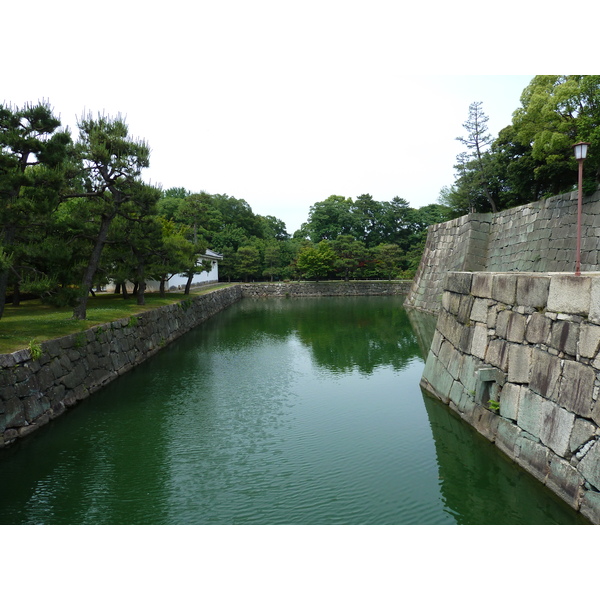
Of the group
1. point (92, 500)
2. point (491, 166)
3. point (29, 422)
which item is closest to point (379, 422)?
point (92, 500)

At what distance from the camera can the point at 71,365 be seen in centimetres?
1028

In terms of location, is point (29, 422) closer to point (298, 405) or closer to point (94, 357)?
point (94, 357)

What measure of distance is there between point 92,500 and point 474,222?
21297 mm

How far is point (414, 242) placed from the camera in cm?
5219

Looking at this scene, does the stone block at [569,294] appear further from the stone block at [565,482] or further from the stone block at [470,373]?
the stone block at [470,373]

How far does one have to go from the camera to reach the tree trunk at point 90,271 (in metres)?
12.9

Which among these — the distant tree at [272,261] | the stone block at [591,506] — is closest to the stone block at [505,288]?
the stone block at [591,506]

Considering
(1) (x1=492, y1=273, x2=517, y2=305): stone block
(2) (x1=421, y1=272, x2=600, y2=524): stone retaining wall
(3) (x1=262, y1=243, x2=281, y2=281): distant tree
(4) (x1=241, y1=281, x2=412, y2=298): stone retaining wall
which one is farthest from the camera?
(3) (x1=262, y1=243, x2=281, y2=281): distant tree

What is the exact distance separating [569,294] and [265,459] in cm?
488

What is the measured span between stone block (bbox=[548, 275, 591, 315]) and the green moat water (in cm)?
227

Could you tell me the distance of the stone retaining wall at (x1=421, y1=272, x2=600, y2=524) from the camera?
509 centimetres

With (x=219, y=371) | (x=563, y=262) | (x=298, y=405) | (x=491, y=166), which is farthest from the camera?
(x=491, y=166)

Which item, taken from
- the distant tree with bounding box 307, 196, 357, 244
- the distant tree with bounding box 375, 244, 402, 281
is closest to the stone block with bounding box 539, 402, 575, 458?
the distant tree with bounding box 375, 244, 402, 281

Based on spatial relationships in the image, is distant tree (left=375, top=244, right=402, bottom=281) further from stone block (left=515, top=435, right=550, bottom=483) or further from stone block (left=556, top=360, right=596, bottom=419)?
stone block (left=556, top=360, right=596, bottom=419)
